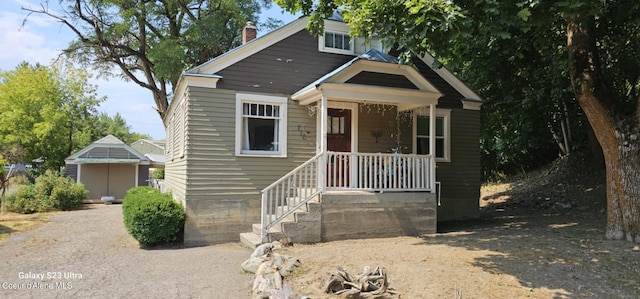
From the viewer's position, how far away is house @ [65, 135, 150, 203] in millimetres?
23016

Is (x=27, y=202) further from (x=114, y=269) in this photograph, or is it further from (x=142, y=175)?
(x=114, y=269)

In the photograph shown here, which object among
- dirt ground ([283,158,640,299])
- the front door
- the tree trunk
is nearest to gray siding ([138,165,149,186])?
the front door

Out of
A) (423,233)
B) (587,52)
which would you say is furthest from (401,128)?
(587,52)

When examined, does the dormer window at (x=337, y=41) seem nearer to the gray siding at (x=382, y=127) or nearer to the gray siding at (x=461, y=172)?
the gray siding at (x=382, y=127)

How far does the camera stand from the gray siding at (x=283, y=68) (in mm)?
9938

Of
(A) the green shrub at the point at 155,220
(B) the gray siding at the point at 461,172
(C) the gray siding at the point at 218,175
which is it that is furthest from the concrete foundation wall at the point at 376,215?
(A) the green shrub at the point at 155,220

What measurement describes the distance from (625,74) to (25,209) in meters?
22.1

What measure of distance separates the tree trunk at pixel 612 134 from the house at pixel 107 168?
72.8ft

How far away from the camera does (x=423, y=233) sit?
32.2 feet

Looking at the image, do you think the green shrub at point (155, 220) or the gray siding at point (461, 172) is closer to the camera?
the green shrub at point (155, 220)

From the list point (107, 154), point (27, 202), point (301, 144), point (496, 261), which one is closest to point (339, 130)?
point (301, 144)

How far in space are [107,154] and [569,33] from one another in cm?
2282

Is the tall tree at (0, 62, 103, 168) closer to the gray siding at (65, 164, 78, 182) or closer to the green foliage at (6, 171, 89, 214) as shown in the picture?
the gray siding at (65, 164, 78, 182)

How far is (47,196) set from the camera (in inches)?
722
